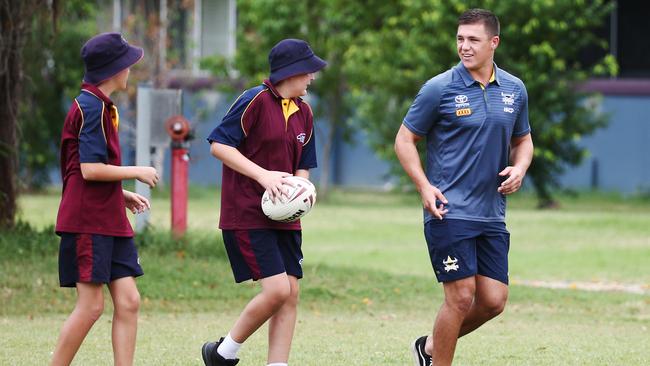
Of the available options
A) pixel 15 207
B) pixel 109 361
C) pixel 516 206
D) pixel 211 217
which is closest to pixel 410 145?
pixel 109 361

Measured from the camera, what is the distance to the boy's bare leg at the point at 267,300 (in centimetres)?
722

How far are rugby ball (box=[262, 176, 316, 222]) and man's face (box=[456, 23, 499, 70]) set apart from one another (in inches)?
Answer: 44.0

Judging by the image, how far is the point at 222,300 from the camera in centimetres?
1219

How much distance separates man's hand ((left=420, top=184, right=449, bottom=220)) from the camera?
22.8ft

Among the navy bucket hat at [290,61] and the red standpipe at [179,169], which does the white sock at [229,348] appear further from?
the red standpipe at [179,169]

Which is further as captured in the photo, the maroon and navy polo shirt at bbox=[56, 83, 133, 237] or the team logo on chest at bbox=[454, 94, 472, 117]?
the team logo on chest at bbox=[454, 94, 472, 117]

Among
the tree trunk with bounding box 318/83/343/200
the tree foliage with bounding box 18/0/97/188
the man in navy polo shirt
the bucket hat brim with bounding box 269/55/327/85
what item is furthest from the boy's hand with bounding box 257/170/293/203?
the tree trunk with bounding box 318/83/343/200

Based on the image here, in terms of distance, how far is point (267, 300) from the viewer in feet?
23.7

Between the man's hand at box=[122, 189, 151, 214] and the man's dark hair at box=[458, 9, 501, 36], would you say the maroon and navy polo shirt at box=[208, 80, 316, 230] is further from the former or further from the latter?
the man's dark hair at box=[458, 9, 501, 36]

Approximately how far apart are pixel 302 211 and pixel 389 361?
1.83 metres

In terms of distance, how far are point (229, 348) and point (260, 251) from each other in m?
0.63

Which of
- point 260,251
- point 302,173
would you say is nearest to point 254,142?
point 302,173

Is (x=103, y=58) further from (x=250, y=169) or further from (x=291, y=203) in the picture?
(x=291, y=203)

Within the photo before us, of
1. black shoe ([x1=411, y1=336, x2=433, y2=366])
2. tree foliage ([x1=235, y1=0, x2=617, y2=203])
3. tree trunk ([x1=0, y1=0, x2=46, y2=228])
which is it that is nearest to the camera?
black shoe ([x1=411, y1=336, x2=433, y2=366])
